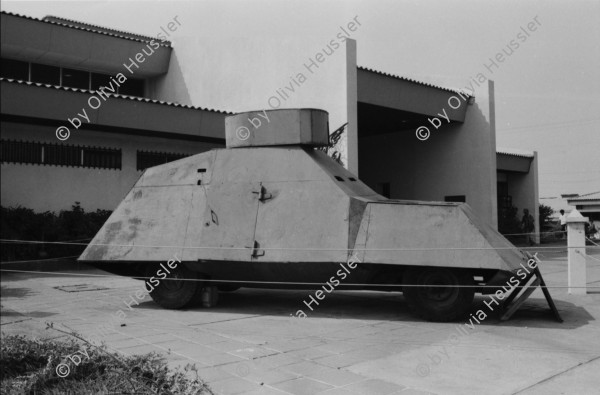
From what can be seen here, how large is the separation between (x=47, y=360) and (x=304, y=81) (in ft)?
40.5

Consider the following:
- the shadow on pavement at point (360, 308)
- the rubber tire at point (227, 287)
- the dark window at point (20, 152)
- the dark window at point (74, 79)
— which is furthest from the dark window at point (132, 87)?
the rubber tire at point (227, 287)

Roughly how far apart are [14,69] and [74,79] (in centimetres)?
183

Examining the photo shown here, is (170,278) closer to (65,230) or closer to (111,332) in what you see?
(111,332)

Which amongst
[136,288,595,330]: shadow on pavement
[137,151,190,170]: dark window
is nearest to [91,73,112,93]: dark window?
[137,151,190,170]: dark window

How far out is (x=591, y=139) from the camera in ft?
12.9

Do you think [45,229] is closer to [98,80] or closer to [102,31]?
[98,80]

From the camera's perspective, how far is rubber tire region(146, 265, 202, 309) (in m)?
8.49

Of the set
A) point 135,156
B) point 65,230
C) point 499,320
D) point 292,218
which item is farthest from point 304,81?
point 499,320

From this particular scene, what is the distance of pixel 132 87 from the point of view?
21250mm

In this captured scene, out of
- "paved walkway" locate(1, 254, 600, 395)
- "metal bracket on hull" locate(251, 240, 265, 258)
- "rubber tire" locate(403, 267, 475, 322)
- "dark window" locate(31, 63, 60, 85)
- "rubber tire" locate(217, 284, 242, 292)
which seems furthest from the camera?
"dark window" locate(31, 63, 60, 85)

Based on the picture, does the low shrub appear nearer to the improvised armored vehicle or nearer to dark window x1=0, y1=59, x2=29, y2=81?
the improvised armored vehicle

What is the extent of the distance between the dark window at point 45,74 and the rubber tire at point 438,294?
15215mm

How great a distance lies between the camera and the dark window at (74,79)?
18906 mm

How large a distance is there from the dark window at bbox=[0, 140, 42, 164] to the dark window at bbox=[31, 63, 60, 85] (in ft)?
17.0
